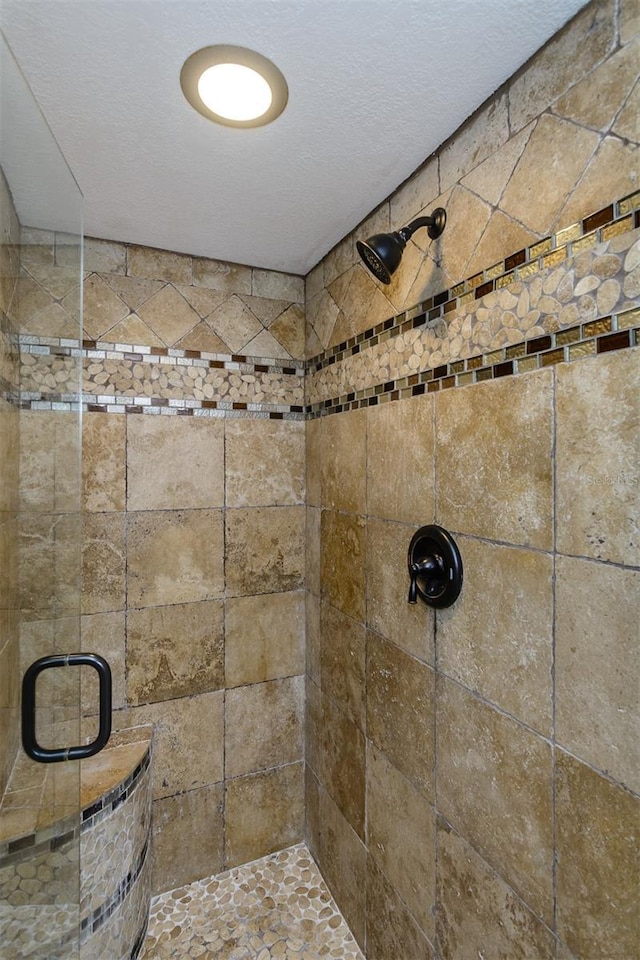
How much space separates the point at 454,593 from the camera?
3.72 ft

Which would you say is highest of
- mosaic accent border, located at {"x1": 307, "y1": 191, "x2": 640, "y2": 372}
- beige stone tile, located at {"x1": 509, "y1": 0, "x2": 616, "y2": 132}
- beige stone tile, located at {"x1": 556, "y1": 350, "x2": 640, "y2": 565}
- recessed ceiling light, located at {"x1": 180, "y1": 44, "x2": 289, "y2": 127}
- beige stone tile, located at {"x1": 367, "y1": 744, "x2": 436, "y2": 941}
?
recessed ceiling light, located at {"x1": 180, "y1": 44, "x2": 289, "y2": 127}

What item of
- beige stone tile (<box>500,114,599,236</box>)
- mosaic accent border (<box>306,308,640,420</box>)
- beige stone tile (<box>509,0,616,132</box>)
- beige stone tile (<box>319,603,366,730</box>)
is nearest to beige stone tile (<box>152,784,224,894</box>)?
beige stone tile (<box>319,603,366,730</box>)

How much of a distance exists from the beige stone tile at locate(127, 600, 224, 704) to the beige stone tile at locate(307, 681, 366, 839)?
437mm

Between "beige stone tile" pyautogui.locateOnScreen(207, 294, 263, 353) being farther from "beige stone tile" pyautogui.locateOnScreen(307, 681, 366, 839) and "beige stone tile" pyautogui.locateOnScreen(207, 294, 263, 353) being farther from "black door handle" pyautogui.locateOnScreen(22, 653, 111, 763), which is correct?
"beige stone tile" pyautogui.locateOnScreen(307, 681, 366, 839)

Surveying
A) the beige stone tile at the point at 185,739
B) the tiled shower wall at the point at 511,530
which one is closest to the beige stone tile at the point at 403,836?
the tiled shower wall at the point at 511,530

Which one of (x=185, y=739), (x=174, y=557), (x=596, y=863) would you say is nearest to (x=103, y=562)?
(x=174, y=557)

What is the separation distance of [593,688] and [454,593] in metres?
0.37

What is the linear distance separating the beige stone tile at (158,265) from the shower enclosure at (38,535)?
519 mm

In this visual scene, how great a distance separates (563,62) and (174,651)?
209 cm

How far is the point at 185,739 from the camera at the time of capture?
1837 millimetres

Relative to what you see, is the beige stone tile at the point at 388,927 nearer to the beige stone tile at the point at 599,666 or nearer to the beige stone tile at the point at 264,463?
the beige stone tile at the point at 599,666

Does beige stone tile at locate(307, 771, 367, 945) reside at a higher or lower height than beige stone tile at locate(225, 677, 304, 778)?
lower

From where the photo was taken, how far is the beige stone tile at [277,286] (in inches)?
78.6

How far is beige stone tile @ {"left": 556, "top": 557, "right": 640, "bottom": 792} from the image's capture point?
0.76 m
